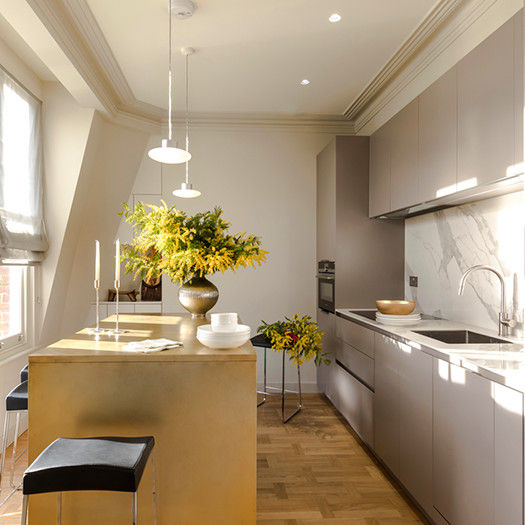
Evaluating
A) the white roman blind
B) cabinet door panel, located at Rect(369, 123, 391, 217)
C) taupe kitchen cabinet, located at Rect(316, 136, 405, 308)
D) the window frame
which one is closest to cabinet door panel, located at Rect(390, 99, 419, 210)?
cabinet door panel, located at Rect(369, 123, 391, 217)

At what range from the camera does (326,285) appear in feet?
14.4

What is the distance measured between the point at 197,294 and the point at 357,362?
145cm

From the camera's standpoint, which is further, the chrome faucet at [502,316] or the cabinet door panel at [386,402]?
the cabinet door panel at [386,402]

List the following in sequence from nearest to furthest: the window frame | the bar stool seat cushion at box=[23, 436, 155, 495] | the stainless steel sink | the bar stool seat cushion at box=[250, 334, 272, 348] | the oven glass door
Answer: the bar stool seat cushion at box=[23, 436, 155, 495]
the stainless steel sink
the window frame
the bar stool seat cushion at box=[250, 334, 272, 348]
the oven glass door

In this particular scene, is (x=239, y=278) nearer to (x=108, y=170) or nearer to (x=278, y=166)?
(x=278, y=166)

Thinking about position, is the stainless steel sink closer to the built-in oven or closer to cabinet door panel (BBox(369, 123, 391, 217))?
cabinet door panel (BBox(369, 123, 391, 217))

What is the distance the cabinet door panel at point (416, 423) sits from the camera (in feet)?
7.42

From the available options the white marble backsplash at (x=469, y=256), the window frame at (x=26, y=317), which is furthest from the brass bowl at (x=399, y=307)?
the window frame at (x=26, y=317)

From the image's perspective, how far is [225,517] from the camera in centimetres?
179

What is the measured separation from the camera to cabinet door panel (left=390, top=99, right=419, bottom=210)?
304cm

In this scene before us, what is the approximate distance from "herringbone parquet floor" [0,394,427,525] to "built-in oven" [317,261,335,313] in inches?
41.4

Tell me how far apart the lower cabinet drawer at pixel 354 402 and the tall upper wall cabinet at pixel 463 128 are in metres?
1.36

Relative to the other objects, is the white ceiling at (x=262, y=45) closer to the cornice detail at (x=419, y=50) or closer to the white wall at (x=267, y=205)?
the cornice detail at (x=419, y=50)

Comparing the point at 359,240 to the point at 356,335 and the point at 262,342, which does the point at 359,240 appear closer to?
the point at 356,335
